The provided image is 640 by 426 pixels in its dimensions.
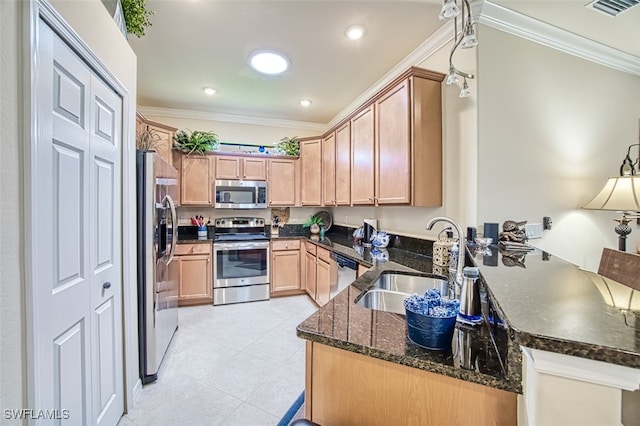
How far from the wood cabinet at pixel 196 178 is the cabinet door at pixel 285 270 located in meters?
1.29

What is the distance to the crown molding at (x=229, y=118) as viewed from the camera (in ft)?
13.2

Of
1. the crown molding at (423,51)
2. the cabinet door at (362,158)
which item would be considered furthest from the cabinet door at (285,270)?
the crown molding at (423,51)

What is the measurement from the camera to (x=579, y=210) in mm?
2461

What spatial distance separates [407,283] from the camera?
6.18ft

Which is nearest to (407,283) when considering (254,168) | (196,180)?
(254,168)

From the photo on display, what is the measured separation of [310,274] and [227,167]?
1998 millimetres

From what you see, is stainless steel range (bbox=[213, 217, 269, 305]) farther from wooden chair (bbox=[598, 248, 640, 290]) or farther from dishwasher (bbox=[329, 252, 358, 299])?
wooden chair (bbox=[598, 248, 640, 290])

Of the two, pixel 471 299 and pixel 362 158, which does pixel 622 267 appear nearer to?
pixel 471 299

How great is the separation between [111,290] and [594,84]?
4152mm

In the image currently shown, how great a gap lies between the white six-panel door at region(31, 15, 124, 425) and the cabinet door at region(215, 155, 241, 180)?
231cm

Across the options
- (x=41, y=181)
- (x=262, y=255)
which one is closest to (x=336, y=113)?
(x=262, y=255)

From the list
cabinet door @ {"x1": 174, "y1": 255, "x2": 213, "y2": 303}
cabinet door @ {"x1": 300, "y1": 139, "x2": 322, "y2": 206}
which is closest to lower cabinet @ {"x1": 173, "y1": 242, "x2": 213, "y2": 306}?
cabinet door @ {"x1": 174, "y1": 255, "x2": 213, "y2": 303}

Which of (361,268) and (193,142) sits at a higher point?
(193,142)

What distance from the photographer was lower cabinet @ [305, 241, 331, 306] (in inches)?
127
